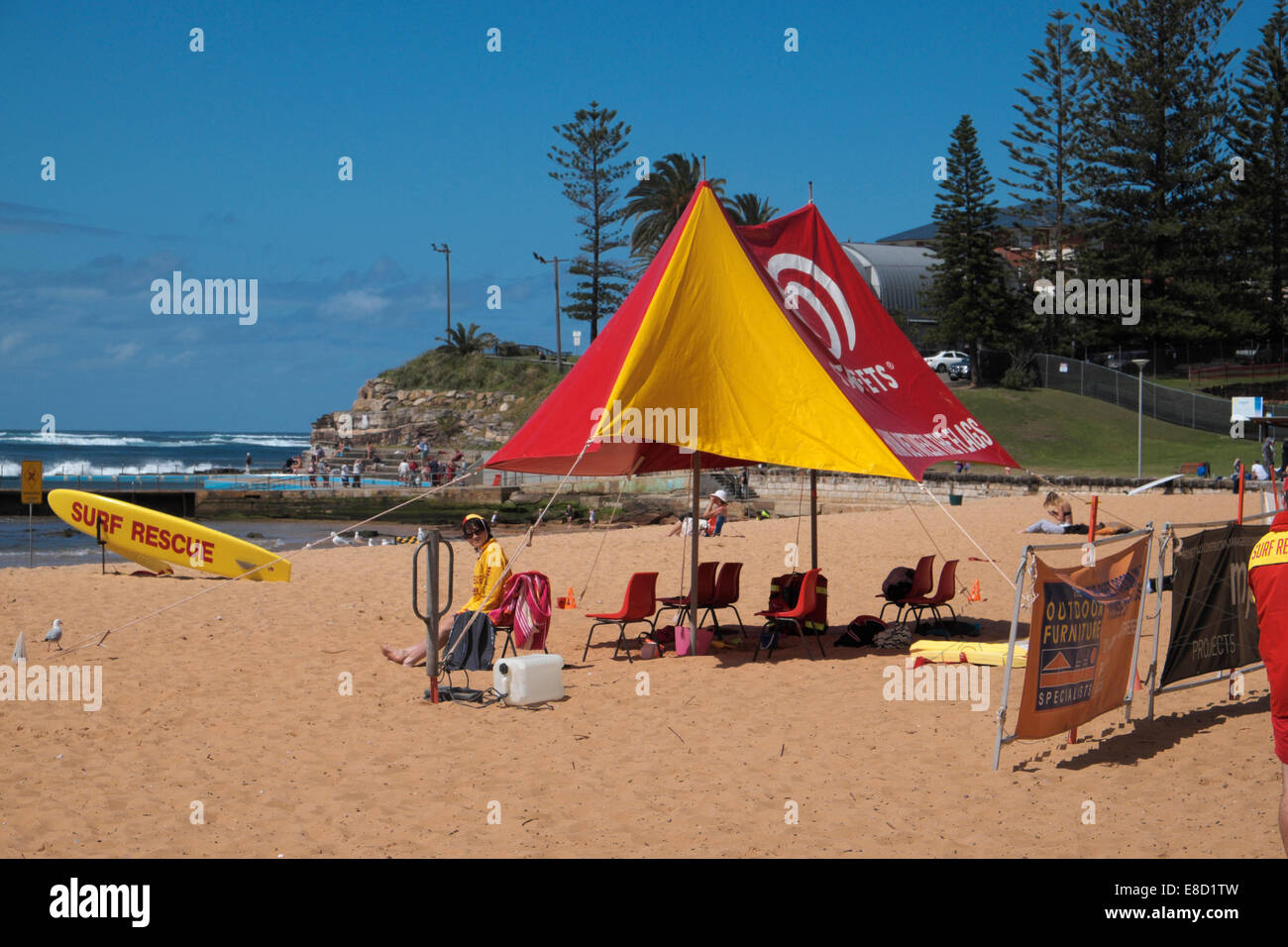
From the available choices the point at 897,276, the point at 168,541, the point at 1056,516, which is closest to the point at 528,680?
the point at 168,541

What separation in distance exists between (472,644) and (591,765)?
2.93m

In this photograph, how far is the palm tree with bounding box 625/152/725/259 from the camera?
47.2m

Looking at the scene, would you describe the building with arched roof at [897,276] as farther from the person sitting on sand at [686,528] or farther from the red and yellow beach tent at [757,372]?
the red and yellow beach tent at [757,372]

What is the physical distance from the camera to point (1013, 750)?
695 cm

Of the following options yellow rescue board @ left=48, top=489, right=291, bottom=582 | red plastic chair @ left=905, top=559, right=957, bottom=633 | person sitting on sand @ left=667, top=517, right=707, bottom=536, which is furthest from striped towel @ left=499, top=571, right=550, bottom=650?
person sitting on sand @ left=667, top=517, right=707, bottom=536

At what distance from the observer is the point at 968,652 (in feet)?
32.2

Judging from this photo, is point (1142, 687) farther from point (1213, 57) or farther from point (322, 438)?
point (322, 438)

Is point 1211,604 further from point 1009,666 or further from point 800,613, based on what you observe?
point 800,613

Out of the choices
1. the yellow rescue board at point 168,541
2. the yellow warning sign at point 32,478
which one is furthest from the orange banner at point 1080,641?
the yellow warning sign at point 32,478

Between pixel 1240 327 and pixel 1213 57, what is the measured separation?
11059mm

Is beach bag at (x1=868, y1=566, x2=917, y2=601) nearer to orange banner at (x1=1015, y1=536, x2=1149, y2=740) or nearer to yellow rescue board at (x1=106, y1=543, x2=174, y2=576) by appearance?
orange banner at (x1=1015, y1=536, x2=1149, y2=740)

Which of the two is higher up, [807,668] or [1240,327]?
[1240,327]

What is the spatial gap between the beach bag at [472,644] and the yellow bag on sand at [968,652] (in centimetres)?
370
